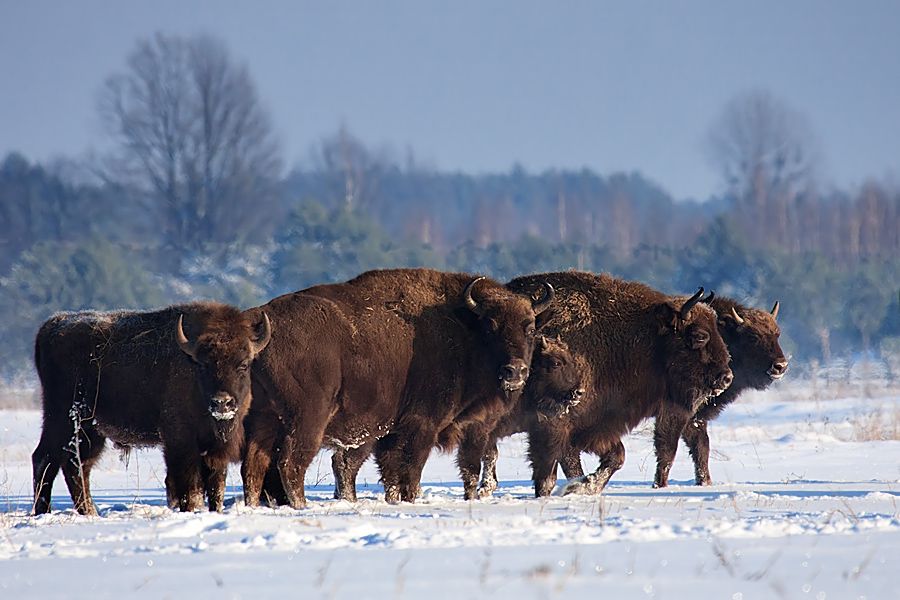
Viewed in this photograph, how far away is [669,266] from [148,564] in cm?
4967

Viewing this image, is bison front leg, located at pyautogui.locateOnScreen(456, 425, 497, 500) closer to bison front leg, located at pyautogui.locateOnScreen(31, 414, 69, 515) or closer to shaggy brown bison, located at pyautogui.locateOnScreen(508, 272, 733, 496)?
shaggy brown bison, located at pyautogui.locateOnScreen(508, 272, 733, 496)

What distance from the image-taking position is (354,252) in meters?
49.8

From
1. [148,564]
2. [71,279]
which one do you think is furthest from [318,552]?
[71,279]

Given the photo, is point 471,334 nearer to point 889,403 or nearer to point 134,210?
point 889,403

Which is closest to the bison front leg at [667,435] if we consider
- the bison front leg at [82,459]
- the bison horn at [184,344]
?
the bison horn at [184,344]

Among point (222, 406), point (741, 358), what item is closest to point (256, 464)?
point (222, 406)

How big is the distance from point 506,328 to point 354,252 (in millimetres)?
38165

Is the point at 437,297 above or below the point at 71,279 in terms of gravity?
below

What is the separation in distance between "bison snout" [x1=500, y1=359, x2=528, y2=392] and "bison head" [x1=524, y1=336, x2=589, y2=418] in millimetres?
868

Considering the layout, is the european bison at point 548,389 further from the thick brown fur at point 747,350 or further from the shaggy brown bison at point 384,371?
the thick brown fur at point 747,350

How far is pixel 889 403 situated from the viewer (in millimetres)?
28797

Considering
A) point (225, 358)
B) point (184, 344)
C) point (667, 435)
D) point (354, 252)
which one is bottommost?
point (667, 435)

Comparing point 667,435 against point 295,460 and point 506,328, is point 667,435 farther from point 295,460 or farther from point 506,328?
point 295,460

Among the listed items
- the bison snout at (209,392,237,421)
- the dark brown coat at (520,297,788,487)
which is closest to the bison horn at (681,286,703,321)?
the dark brown coat at (520,297,788,487)
